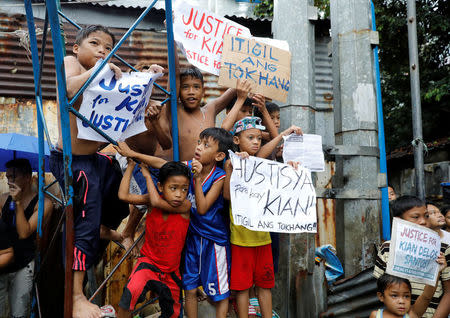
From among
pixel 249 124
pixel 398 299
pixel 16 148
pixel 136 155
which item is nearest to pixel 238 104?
pixel 249 124

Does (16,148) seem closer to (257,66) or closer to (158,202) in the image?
(158,202)

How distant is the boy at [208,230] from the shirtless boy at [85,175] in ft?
1.21

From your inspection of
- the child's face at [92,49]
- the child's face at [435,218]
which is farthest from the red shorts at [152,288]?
the child's face at [435,218]

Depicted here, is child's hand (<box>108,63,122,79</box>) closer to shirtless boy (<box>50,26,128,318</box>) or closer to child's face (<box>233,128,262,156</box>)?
shirtless boy (<box>50,26,128,318</box>)

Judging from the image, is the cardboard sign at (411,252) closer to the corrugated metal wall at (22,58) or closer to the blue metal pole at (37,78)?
the blue metal pole at (37,78)

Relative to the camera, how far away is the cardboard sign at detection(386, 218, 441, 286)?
103 inches

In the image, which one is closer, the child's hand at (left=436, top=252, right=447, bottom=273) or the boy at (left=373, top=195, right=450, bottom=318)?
the child's hand at (left=436, top=252, right=447, bottom=273)

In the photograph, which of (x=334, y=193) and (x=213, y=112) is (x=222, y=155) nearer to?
(x=213, y=112)

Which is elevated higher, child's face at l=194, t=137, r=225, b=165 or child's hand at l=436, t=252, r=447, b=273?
child's face at l=194, t=137, r=225, b=165

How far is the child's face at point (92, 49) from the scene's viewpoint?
271 centimetres

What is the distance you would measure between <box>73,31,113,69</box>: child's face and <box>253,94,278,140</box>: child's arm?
1.32m

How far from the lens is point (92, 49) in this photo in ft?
8.89

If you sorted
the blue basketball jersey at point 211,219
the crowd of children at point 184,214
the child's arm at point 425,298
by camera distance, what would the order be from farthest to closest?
the blue basketball jersey at point 211,219
the child's arm at point 425,298
the crowd of children at point 184,214

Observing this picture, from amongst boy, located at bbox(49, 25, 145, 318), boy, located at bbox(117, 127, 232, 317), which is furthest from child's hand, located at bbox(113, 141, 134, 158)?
boy, located at bbox(49, 25, 145, 318)
